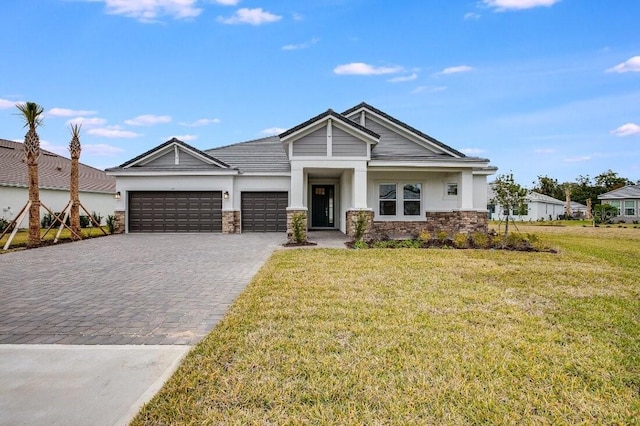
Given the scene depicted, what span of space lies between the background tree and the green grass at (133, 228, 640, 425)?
662 cm

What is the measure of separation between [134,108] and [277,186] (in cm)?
957

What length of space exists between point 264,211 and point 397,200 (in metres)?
6.93

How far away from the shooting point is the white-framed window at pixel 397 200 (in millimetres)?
16969

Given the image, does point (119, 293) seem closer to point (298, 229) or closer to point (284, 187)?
point (298, 229)

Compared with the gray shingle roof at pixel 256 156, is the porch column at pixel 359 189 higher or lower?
lower

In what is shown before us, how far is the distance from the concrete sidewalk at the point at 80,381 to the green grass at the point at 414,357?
22 centimetres

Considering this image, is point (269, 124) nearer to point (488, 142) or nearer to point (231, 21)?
point (231, 21)

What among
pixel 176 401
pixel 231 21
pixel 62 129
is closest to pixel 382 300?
pixel 176 401

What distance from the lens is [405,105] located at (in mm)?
22672

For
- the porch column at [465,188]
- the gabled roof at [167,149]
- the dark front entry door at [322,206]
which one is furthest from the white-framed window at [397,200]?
the gabled roof at [167,149]

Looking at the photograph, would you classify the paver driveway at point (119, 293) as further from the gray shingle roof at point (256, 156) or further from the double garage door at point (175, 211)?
the gray shingle roof at point (256, 156)

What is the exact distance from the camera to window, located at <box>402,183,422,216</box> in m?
17.0

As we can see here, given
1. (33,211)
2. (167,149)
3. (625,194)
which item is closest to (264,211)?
(167,149)

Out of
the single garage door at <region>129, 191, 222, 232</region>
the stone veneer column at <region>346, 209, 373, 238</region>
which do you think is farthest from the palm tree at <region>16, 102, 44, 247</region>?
the stone veneer column at <region>346, 209, 373, 238</region>
